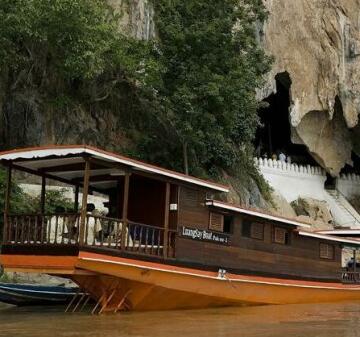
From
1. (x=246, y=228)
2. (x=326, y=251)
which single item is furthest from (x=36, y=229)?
(x=326, y=251)

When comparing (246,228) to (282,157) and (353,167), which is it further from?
(353,167)

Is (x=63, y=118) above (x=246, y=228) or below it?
above

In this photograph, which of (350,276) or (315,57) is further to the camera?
(315,57)

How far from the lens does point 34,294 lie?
11391 millimetres

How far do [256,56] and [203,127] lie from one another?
124 inches

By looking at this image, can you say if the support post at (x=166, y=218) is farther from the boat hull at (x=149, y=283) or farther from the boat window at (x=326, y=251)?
the boat window at (x=326, y=251)

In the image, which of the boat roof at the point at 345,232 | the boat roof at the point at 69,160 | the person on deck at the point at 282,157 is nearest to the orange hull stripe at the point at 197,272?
the boat roof at the point at 69,160

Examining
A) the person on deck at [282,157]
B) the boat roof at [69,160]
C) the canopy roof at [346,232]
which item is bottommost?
the canopy roof at [346,232]

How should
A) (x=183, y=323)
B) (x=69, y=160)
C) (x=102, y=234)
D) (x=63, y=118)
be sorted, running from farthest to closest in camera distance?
(x=63, y=118) < (x=69, y=160) < (x=102, y=234) < (x=183, y=323)

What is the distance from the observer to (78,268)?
9508mm

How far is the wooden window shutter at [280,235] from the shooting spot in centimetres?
1345

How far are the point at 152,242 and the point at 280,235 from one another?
13.0 ft

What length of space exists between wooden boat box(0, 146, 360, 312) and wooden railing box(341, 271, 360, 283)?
89.5 inches

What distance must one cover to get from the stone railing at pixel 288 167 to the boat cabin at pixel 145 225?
37.9ft
